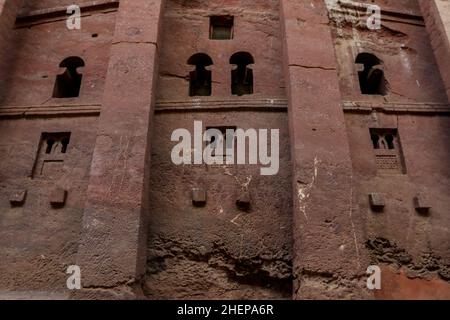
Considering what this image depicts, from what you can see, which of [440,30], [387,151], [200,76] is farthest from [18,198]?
[440,30]

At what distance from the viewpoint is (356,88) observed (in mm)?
6129

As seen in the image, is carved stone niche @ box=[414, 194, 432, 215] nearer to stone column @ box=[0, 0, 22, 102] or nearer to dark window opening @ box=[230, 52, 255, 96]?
dark window opening @ box=[230, 52, 255, 96]

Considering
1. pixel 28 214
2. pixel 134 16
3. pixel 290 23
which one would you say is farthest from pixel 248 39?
pixel 28 214

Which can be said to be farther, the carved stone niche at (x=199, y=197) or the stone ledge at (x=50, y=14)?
the stone ledge at (x=50, y=14)

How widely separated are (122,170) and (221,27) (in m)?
3.40

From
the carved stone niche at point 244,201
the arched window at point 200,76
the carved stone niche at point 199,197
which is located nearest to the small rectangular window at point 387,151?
the carved stone niche at point 244,201

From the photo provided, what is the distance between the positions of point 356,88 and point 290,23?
4.36ft

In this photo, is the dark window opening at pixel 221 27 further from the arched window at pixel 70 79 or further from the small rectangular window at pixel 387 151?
the small rectangular window at pixel 387 151

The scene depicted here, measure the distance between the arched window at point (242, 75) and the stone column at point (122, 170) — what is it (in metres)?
1.24

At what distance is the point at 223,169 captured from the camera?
5.28 meters

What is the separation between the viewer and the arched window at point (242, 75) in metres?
6.29

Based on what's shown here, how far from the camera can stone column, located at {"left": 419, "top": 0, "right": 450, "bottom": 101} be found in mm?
6031

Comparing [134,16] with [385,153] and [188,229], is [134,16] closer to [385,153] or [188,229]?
[188,229]

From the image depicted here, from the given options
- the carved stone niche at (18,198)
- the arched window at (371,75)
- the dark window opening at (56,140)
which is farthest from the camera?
the arched window at (371,75)
